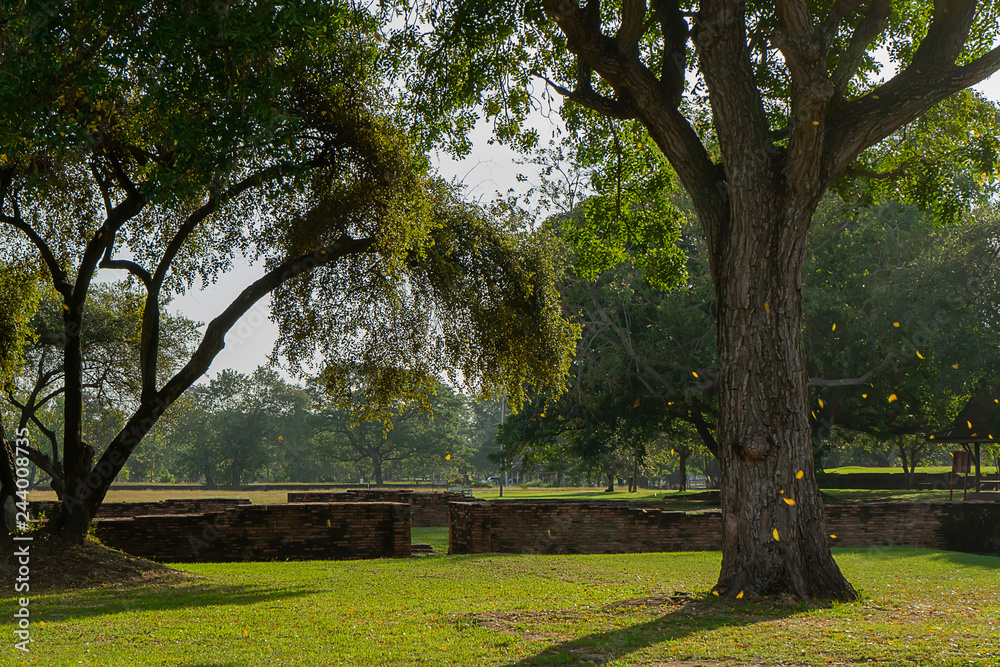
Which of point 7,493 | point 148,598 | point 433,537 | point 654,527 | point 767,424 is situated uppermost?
point 767,424

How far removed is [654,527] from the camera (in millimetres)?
15570

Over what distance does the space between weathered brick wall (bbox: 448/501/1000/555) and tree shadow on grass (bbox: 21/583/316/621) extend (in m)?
5.59

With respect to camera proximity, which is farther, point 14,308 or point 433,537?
point 433,537

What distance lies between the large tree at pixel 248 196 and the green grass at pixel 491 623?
3.41 m

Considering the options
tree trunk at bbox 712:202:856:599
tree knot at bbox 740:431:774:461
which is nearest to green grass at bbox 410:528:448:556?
tree trunk at bbox 712:202:856:599

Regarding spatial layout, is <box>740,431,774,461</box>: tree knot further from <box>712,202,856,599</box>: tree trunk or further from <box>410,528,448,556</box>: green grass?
<box>410,528,448,556</box>: green grass

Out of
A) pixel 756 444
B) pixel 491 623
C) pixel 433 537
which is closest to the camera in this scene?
pixel 491 623

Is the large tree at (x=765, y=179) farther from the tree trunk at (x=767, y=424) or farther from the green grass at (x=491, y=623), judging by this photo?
the green grass at (x=491, y=623)

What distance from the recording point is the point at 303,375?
13242 millimetres

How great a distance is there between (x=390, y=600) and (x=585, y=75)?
646cm

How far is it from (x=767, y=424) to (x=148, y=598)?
686 cm

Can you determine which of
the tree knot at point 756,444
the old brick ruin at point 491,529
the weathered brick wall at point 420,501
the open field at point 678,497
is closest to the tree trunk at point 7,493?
the old brick ruin at point 491,529

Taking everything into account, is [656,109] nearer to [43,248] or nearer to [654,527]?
[43,248]

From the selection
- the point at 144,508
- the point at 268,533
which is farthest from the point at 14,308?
the point at 144,508
